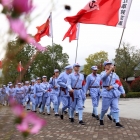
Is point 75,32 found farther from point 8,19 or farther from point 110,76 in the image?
point 8,19

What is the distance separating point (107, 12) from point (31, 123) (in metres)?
5.70

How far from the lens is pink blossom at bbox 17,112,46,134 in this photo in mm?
719

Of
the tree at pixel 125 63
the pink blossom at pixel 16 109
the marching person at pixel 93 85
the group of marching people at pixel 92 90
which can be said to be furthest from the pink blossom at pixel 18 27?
the tree at pixel 125 63

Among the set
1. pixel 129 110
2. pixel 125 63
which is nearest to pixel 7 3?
pixel 129 110

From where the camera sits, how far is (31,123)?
72cm

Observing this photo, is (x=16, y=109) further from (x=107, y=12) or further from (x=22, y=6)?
(x=107, y=12)

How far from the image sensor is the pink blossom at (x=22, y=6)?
676 mm

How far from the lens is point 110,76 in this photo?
24.2 feet

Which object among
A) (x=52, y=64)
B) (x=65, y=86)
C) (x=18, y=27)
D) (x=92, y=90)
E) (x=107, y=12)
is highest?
(x=52, y=64)

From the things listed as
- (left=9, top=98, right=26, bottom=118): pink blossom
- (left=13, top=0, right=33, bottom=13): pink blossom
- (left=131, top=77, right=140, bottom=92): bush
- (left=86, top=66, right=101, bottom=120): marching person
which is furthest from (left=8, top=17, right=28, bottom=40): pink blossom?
(left=131, top=77, right=140, bottom=92): bush

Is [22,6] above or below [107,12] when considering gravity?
below

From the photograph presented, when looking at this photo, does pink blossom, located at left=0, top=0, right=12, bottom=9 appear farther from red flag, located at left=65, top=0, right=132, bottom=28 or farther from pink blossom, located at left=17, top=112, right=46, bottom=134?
red flag, located at left=65, top=0, right=132, bottom=28

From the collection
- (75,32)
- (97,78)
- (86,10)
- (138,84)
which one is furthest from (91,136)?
(138,84)

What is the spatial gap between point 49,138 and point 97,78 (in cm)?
396
